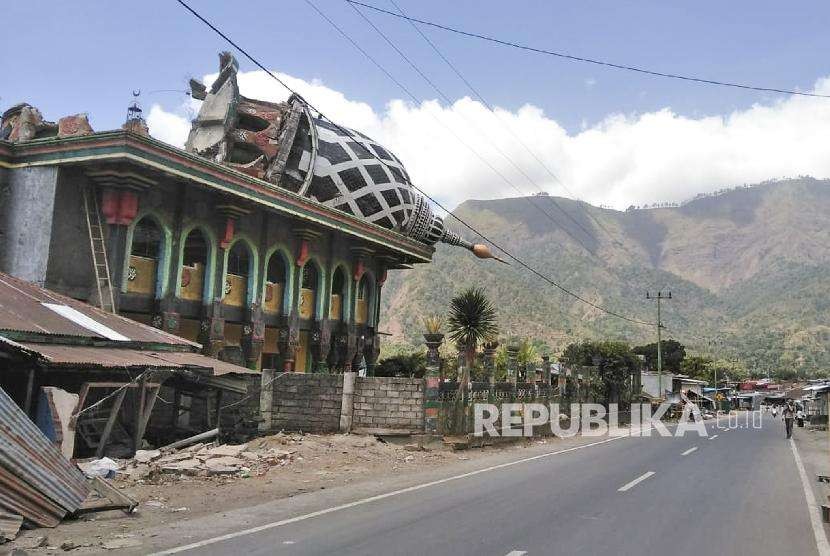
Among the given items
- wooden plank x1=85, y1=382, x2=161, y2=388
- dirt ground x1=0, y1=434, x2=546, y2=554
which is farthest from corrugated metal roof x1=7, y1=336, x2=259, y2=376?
dirt ground x1=0, y1=434, x2=546, y2=554

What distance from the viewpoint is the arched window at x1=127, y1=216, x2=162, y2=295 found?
65.5 ft

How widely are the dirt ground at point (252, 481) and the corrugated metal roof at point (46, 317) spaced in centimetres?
299

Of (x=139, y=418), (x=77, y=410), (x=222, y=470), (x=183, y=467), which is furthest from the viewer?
(x=139, y=418)

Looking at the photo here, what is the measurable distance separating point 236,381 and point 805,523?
11.9 m

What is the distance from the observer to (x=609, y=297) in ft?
470

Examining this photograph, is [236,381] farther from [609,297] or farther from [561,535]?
[609,297]

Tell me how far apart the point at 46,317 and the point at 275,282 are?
41.1 ft

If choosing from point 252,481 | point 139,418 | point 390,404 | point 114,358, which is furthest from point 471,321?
point 114,358

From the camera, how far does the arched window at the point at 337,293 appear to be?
96.2 feet

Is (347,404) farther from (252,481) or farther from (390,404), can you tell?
(252,481)

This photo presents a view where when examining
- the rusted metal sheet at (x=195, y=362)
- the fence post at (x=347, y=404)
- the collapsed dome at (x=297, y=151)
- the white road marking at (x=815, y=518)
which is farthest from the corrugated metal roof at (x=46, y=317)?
the white road marking at (x=815, y=518)

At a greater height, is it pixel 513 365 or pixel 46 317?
pixel 46 317

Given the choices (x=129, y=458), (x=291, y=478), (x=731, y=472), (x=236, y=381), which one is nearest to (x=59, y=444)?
(x=129, y=458)

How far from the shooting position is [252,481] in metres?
13.2
